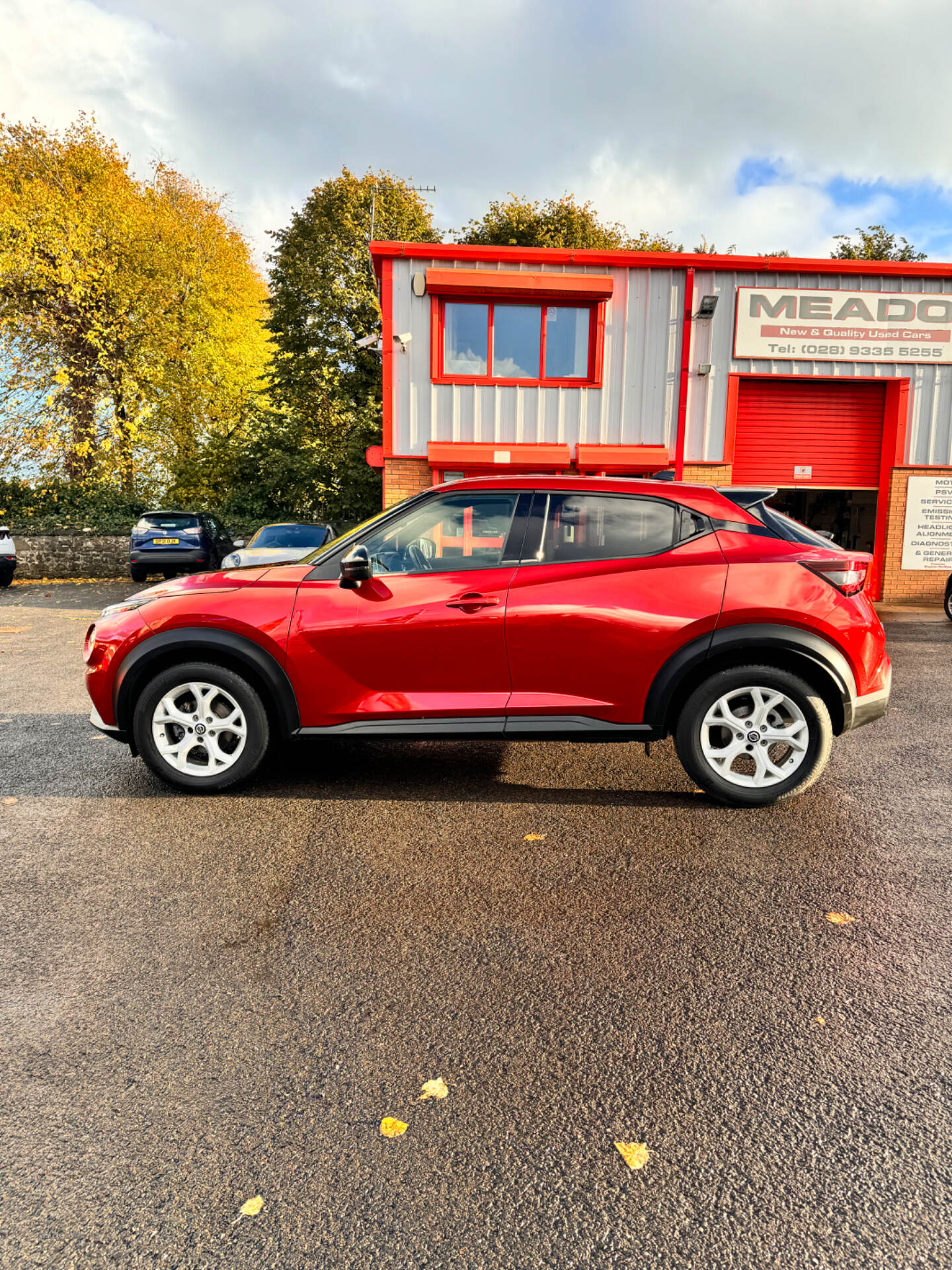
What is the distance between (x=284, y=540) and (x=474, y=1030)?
13.3 m

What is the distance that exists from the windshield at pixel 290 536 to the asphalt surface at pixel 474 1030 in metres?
10.5

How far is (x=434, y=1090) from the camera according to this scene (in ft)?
7.45

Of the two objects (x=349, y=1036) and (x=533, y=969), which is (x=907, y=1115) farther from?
(x=349, y=1036)

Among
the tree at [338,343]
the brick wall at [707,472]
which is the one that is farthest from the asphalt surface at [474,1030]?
the tree at [338,343]

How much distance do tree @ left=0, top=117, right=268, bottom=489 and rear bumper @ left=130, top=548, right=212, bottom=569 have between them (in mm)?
8578

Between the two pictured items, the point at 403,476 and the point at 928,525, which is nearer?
the point at 403,476

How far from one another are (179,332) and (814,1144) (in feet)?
94.2

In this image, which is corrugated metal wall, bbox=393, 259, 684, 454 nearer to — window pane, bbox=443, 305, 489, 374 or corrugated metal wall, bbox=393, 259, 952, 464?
corrugated metal wall, bbox=393, 259, 952, 464

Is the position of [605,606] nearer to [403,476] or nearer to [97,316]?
[403,476]

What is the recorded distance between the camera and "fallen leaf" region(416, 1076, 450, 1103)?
7.36ft

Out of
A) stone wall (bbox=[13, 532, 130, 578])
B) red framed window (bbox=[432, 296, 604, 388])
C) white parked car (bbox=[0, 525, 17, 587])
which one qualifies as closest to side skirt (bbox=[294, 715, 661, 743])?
red framed window (bbox=[432, 296, 604, 388])

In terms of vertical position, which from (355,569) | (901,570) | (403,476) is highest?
(403,476)

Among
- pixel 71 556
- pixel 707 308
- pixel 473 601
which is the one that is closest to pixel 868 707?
pixel 473 601

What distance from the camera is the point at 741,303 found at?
583 inches
